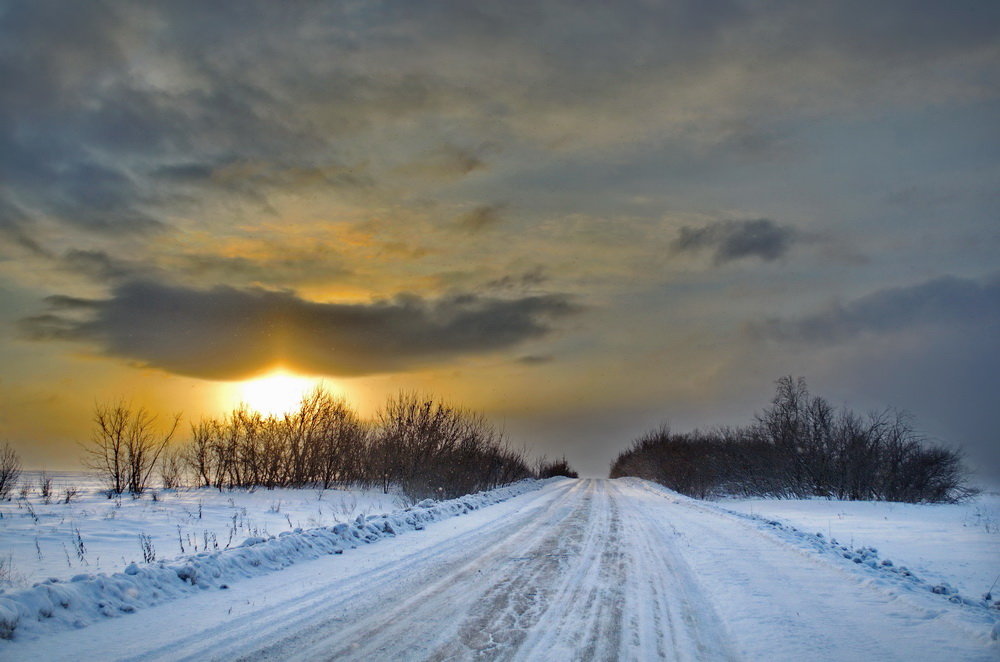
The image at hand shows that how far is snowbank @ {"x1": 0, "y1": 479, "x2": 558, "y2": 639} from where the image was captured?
551 centimetres

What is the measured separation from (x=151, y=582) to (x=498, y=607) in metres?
4.30

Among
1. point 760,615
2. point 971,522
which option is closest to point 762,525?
point 971,522

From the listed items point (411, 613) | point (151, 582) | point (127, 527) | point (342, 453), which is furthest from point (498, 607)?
point (342, 453)

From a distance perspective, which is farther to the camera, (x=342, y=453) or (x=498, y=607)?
(x=342, y=453)

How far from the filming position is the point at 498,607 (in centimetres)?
618

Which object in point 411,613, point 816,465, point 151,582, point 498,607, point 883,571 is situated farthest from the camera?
point 816,465

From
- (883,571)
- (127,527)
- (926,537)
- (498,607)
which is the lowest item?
(127,527)

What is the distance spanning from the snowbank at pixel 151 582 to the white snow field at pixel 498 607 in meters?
0.02

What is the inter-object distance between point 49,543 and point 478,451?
23.8 m

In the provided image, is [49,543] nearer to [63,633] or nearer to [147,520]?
[147,520]

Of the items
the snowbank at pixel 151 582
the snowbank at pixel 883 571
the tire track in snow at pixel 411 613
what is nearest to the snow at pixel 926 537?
the snowbank at pixel 883 571

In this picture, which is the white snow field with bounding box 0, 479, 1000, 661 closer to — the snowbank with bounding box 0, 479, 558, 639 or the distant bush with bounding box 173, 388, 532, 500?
the snowbank with bounding box 0, 479, 558, 639

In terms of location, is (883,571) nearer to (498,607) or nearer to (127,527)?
(498,607)

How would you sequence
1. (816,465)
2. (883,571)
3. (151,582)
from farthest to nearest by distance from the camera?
(816,465), (883,571), (151,582)
